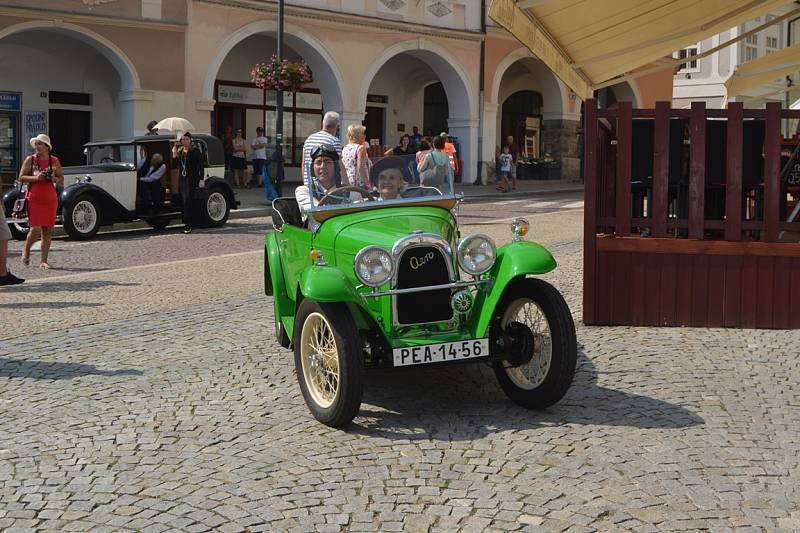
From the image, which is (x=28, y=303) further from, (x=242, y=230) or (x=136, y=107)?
(x=136, y=107)

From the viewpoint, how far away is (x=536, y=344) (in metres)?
5.58

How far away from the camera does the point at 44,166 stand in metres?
11.7

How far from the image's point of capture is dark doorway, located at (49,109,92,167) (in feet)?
84.3

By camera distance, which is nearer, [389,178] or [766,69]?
[389,178]

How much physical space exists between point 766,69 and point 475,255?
38.4 ft

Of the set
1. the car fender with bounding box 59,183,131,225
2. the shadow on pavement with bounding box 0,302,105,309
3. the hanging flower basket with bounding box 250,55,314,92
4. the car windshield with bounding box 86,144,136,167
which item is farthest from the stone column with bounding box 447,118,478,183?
the shadow on pavement with bounding box 0,302,105,309

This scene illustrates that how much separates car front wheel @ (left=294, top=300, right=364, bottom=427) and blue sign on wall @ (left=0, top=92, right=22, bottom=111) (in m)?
21.4

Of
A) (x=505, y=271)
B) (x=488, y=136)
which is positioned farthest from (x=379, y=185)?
(x=488, y=136)

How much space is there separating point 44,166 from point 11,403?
6435 mm

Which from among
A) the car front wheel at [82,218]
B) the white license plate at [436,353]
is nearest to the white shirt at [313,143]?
the white license plate at [436,353]

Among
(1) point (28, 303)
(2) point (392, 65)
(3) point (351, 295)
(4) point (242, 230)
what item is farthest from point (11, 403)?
(2) point (392, 65)

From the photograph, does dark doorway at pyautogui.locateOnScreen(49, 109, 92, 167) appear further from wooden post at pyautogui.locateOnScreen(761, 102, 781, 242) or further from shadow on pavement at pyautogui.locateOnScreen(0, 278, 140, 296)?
wooden post at pyautogui.locateOnScreen(761, 102, 781, 242)

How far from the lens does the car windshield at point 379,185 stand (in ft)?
20.9

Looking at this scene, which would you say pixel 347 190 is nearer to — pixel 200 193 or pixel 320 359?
pixel 320 359
